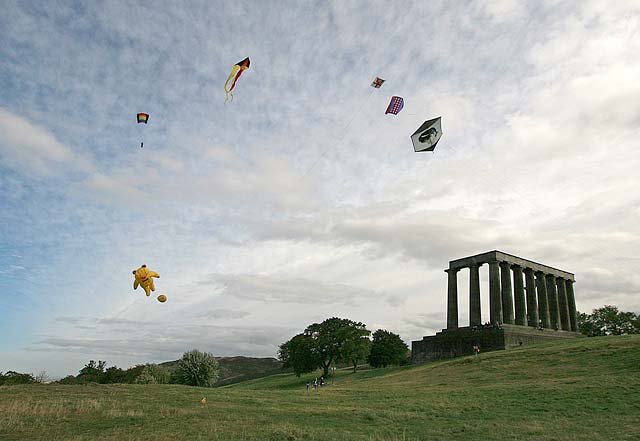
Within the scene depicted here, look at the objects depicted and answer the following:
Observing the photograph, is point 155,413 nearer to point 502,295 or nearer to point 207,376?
point 207,376

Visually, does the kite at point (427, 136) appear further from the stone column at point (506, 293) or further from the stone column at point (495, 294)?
the stone column at point (506, 293)

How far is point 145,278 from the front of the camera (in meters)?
28.1

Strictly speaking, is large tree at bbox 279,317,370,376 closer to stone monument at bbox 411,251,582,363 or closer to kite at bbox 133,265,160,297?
stone monument at bbox 411,251,582,363

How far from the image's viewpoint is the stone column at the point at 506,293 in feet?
245

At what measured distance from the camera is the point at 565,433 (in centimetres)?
2086

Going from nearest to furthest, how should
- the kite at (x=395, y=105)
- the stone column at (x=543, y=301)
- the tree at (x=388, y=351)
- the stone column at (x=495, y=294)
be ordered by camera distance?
the kite at (x=395, y=105)
the stone column at (x=495, y=294)
the stone column at (x=543, y=301)
the tree at (x=388, y=351)

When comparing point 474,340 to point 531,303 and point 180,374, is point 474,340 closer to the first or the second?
point 531,303

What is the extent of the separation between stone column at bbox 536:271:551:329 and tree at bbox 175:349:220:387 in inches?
2190

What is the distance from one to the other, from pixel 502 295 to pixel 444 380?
34.4 m

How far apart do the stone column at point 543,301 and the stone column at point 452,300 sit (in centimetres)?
1571

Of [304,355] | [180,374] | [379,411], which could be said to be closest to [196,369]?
[180,374]

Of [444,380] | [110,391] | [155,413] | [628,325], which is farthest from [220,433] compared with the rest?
[628,325]

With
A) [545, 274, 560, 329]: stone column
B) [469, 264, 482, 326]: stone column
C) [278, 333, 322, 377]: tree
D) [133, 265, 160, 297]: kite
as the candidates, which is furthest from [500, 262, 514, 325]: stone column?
[133, 265, 160, 297]: kite

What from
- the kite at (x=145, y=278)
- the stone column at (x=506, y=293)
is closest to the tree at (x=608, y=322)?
the stone column at (x=506, y=293)
